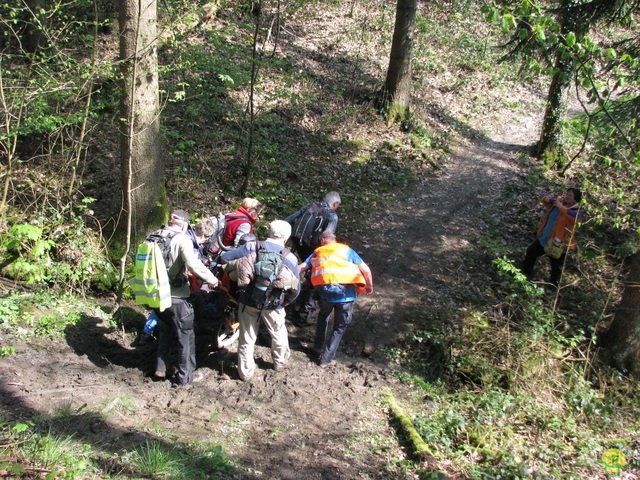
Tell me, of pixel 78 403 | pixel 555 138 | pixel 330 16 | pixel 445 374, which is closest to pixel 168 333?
pixel 78 403

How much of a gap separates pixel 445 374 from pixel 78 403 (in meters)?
4.95

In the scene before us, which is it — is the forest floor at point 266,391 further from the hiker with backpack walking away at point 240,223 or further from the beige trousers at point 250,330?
the hiker with backpack walking away at point 240,223

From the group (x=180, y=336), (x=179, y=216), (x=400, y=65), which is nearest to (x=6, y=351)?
(x=180, y=336)

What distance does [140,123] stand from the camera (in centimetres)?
692

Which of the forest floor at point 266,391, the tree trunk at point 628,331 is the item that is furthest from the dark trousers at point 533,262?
the tree trunk at point 628,331

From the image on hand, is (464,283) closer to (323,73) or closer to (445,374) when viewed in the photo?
(445,374)

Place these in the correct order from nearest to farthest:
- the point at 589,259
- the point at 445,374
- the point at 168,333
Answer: the point at 168,333 → the point at 445,374 → the point at 589,259

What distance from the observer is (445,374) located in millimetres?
6953

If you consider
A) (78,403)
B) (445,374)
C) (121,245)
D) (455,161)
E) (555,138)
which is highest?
(555,138)

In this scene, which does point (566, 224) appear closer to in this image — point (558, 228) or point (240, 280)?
→ point (558, 228)

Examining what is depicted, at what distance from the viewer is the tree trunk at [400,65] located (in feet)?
44.3

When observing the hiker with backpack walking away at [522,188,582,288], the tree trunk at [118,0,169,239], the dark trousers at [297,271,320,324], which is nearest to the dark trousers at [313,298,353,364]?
the dark trousers at [297,271,320,324]

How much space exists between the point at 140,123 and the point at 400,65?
369 inches

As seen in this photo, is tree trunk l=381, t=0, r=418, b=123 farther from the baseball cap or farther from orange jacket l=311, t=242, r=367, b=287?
the baseball cap
